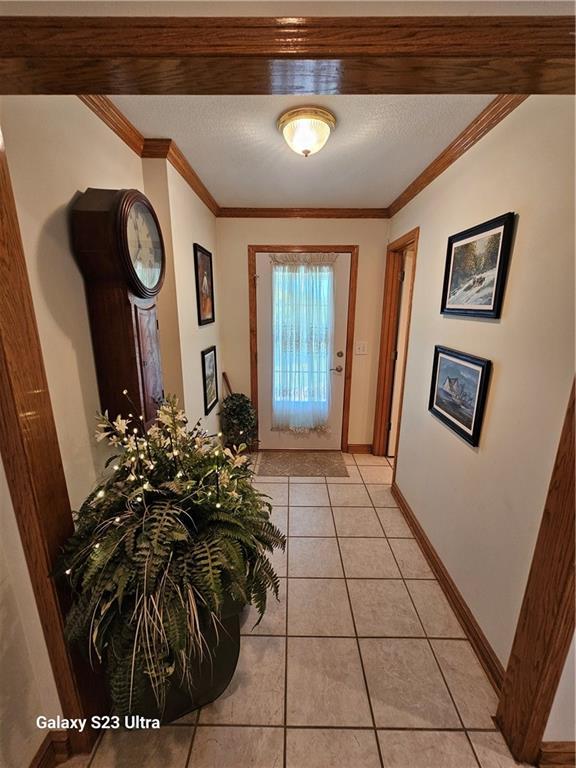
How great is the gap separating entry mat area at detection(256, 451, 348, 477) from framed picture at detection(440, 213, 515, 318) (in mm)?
1787

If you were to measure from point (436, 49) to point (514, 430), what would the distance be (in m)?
1.19

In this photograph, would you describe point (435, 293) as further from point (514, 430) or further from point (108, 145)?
point (108, 145)

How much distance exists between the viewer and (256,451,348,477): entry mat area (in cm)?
291

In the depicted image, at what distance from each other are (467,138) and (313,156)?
31.3 inches

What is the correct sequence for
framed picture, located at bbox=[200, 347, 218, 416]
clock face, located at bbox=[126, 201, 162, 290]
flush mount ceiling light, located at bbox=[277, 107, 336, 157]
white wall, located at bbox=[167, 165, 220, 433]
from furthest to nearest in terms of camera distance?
1. framed picture, located at bbox=[200, 347, 218, 416]
2. white wall, located at bbox=[167, 165, 220, 433]
3. flush mount ceiling light, located at bbox=[277, 107, 336, 157]
4. clock face, located at bbox=[126, 201, 162, 290]

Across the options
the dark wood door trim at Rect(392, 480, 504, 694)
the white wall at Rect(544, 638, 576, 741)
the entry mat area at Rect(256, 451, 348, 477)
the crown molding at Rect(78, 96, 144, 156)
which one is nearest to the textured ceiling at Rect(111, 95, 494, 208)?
the crown molding at Rect(78, 96, 144, 156)

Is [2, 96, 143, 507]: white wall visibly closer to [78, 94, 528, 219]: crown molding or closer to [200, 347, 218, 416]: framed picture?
[78, 94, 528, 219]: crown molding

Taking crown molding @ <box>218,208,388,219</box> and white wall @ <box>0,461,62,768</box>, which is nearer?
white wall @ <box>0,461,62,768</box>

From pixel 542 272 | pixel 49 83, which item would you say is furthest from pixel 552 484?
pixel 49 83

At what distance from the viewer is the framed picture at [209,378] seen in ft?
8.11

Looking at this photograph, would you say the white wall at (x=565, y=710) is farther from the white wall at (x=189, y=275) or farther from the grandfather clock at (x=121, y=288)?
the white wall at (x=189, y=275)

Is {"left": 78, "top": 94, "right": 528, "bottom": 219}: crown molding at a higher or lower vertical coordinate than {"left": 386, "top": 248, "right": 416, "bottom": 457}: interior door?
higher

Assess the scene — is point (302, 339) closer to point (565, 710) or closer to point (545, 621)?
point (545, 621)

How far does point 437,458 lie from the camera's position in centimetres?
184
